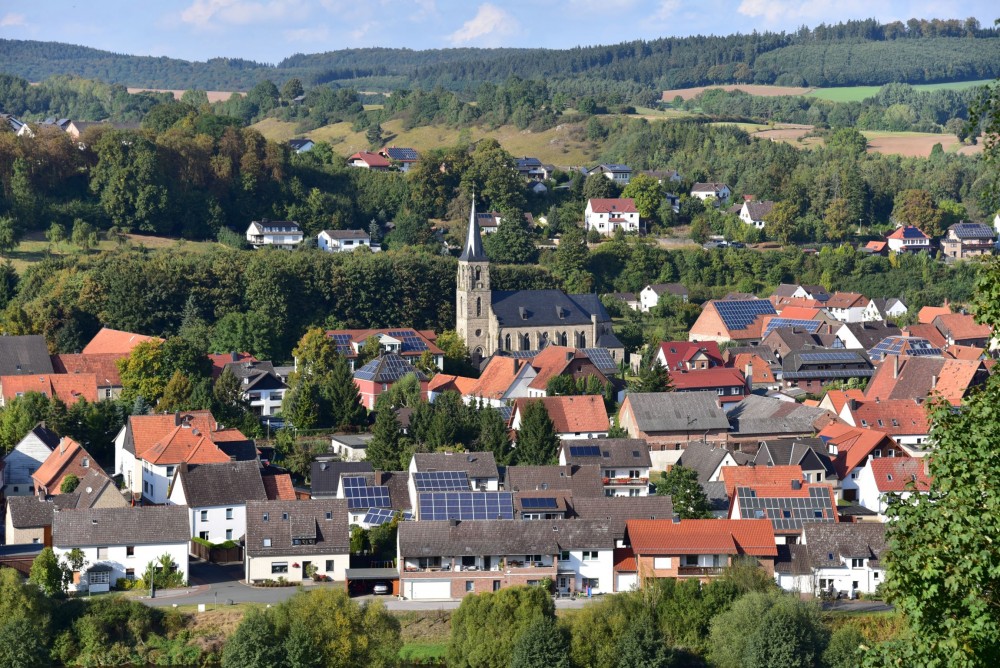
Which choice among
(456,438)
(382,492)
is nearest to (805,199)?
(456,438)

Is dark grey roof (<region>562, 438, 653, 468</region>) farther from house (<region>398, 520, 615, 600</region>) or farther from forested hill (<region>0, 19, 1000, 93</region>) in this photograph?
forested hill (<region>0, 19, 1000, 93</region>)

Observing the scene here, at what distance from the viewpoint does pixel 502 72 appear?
166500mm

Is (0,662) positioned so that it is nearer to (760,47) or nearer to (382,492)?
(382,492)

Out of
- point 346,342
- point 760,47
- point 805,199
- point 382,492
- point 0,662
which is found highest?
point 760,47

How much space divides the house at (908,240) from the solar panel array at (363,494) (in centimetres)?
4550

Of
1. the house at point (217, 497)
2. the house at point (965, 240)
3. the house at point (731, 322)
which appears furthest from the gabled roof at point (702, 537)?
the house at point (965, 240)

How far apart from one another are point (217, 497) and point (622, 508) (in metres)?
8.07

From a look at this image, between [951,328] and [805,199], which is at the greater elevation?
[805,199]

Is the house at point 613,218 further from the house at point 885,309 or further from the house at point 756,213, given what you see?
the house at point 885,309

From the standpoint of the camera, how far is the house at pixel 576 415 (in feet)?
125

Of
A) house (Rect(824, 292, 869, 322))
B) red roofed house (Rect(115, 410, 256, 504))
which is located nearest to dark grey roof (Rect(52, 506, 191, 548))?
red roofed house (Rect(115, 410, 256, 504))

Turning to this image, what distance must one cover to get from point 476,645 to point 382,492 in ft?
24.6

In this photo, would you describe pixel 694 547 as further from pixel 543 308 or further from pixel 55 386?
pixel 543 308

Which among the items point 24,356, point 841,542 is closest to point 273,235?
point 24,356
